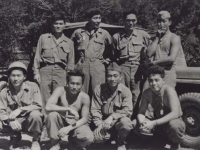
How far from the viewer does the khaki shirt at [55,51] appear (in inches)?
230

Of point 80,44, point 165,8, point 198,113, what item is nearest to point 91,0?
point 165,8

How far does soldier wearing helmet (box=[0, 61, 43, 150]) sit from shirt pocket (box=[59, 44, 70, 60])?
994 millimetres

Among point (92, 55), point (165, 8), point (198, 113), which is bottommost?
point (198, 113)

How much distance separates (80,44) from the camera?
19.4ft

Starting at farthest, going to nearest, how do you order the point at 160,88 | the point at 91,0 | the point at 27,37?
the point at 91,0, the point at 27,37, the point at 160,88

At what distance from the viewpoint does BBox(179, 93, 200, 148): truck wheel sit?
17.1 feet

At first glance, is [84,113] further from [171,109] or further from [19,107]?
[171,109]

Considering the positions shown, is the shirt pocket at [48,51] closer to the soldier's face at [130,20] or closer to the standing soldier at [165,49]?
the soldier's face at [130,20]

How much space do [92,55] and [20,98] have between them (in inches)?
60.0

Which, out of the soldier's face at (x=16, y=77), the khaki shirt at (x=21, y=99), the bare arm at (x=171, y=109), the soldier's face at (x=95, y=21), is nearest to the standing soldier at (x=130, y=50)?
the soldier's face at (x=95, y=21)

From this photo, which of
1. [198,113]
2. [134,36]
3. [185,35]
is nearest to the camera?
[198,113]

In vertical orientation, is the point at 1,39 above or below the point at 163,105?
above

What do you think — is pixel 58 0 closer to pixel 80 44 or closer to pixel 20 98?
pixel 80 44

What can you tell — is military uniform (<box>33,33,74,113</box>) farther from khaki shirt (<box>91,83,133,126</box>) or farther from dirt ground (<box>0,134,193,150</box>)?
khaki shirt (<box>91,83,133,126</box>)
